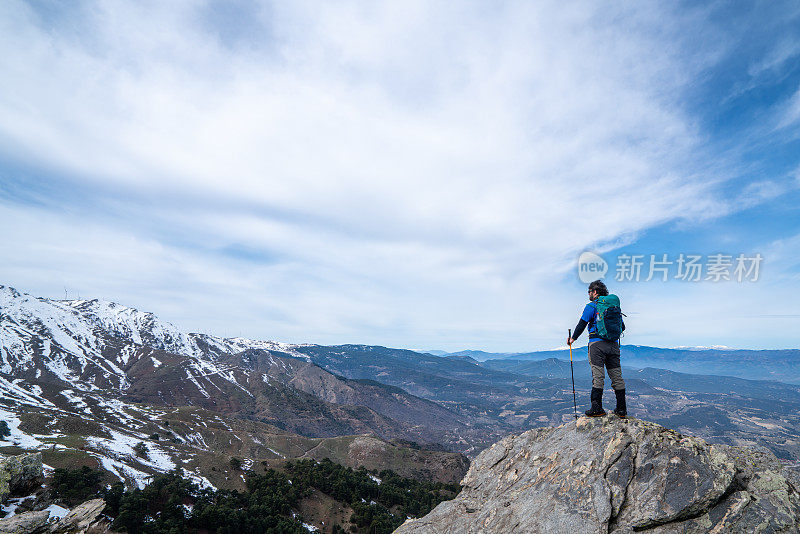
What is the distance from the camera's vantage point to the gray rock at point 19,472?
1257 inches

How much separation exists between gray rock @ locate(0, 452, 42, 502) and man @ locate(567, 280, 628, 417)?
49.2 m

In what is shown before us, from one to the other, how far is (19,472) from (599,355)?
5337 centimetres

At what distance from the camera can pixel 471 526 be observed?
13.3 metres

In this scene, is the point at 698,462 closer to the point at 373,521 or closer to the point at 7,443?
the point at 373,521

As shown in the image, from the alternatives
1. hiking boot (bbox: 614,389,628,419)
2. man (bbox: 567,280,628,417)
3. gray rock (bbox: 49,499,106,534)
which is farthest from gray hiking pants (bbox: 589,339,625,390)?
gray rock (bbox: 49,499,106,534)

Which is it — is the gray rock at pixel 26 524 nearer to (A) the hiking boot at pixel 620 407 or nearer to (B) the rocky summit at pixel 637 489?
(B) the rocky summit at pixel 637 489

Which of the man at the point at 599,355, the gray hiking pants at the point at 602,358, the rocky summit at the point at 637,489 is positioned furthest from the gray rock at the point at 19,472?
the gray hiking pants at the point at 602,358

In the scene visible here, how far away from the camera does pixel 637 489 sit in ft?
34.7

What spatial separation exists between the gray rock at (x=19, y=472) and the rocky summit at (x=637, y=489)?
43.2 m

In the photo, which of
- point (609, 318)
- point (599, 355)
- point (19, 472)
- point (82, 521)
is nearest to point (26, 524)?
point (82, 521)

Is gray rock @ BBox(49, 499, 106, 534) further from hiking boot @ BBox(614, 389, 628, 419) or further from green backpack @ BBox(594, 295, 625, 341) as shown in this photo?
green backpack @ BBox(594, 295, 625, 341)

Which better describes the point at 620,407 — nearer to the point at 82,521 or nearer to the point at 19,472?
the point at 82,521

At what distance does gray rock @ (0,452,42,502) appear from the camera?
105 ft

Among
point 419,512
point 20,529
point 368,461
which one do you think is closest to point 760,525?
point 20,529
